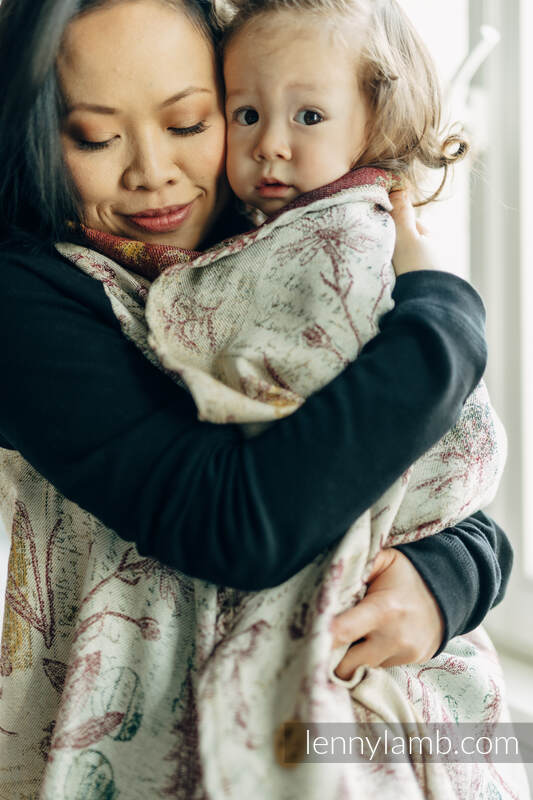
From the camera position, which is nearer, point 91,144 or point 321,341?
point 321,341

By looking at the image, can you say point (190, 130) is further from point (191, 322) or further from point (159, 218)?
point (191, 322)

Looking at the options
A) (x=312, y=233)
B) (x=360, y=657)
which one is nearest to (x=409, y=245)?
(x=312, y=233)

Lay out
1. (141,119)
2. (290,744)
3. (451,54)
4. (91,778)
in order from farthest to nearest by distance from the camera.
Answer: (451,54) < (141,119) < (91,778) < (290,744)

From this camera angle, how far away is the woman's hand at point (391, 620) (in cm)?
71

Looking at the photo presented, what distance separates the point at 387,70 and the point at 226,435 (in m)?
0.50

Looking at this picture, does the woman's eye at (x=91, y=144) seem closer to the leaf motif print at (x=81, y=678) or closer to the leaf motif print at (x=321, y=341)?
the leaf motif print at (x=321, y=341)

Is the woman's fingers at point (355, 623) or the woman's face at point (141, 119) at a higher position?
the woman's face at point (141, 119)

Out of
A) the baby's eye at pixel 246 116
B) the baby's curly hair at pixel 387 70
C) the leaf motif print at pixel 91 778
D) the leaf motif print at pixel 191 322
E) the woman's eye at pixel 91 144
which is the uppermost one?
the baby's curly hair at pixel 387 70

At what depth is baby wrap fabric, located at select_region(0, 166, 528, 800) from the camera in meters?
0.65

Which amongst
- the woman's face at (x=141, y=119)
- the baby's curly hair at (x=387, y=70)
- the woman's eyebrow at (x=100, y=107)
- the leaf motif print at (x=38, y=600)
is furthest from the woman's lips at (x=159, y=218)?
the leaf motif print at (x=38, y=600)

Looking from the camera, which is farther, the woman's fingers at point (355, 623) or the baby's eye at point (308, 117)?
the baby's eye at point (308, 117)

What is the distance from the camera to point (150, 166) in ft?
2.79

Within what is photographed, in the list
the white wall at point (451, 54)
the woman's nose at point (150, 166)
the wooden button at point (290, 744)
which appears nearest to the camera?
the wooden button at point (290, 744)

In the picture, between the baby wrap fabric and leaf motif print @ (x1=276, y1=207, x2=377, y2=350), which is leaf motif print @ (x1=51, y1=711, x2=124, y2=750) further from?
leaf motif print @ (x1=276, y1=207, x2=377, y2=350)
